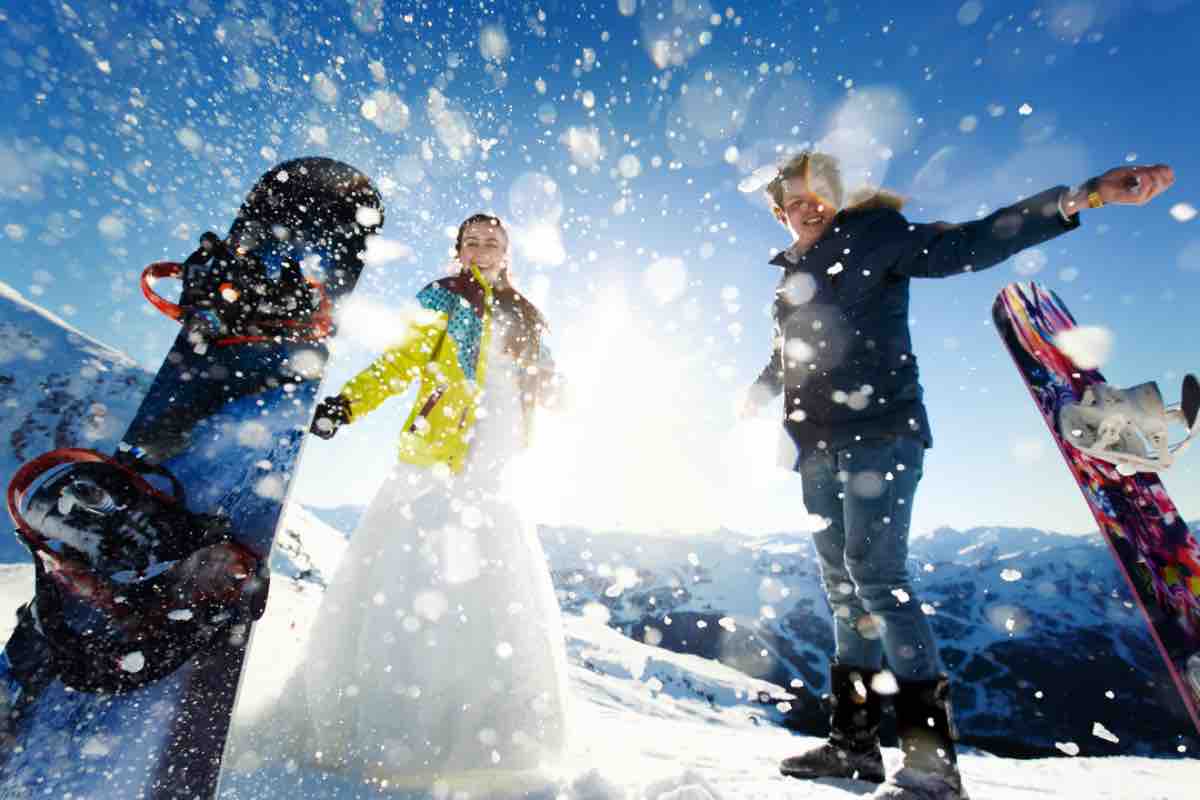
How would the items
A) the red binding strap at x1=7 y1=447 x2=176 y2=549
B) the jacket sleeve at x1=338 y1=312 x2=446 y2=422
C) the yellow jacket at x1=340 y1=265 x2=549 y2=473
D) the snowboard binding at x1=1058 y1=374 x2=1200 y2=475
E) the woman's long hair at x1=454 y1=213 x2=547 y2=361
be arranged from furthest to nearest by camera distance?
1. the woman's long hair at x1=454 y1=213 x2=547 y2=361
2. the snowboard binding at x1=1058 y1=374 x2=1200 y2=475
3. the yellow jacket at x1=340 y1=265 x2=549 y2=473
4. the jacket sleeve at x1=338 y1=312 x2=446 y2=422
5. the red binding strap at x1=7 y1=447 x2=176 y2=549

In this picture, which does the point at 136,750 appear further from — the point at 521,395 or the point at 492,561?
the point at 521,395

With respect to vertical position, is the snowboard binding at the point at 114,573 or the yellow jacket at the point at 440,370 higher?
the yellow jacket at the point at 440,370

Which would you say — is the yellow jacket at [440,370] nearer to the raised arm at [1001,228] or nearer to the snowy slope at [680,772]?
the snowy slope at [680,772]

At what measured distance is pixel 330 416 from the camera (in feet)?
5.69

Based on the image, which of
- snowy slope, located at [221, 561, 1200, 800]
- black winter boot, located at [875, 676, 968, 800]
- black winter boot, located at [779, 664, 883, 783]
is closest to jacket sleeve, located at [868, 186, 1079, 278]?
black winter boot, located at [875, 676, 968, 800]

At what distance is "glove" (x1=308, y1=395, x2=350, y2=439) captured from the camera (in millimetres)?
1706

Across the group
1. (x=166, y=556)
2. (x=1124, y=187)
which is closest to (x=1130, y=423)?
(x=1124, y=187)

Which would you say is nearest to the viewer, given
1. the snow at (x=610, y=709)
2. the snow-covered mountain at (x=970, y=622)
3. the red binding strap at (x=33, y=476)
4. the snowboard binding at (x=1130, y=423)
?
the red binding strap at (x=33, y=476)

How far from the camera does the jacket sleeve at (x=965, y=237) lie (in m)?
1.75

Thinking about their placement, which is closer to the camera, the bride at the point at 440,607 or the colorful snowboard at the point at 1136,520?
the bride at the point at 440,607

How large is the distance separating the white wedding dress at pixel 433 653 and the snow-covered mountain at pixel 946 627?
23465 millimetres

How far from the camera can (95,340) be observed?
22.4 metres

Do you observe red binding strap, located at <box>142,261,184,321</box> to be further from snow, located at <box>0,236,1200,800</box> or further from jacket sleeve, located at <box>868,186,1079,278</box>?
jacket sleeve, located at <box>868,186,1079,278</box>

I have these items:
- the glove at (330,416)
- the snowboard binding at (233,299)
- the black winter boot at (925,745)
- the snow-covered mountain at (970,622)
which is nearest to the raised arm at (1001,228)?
the black winter boot at (925,745)
